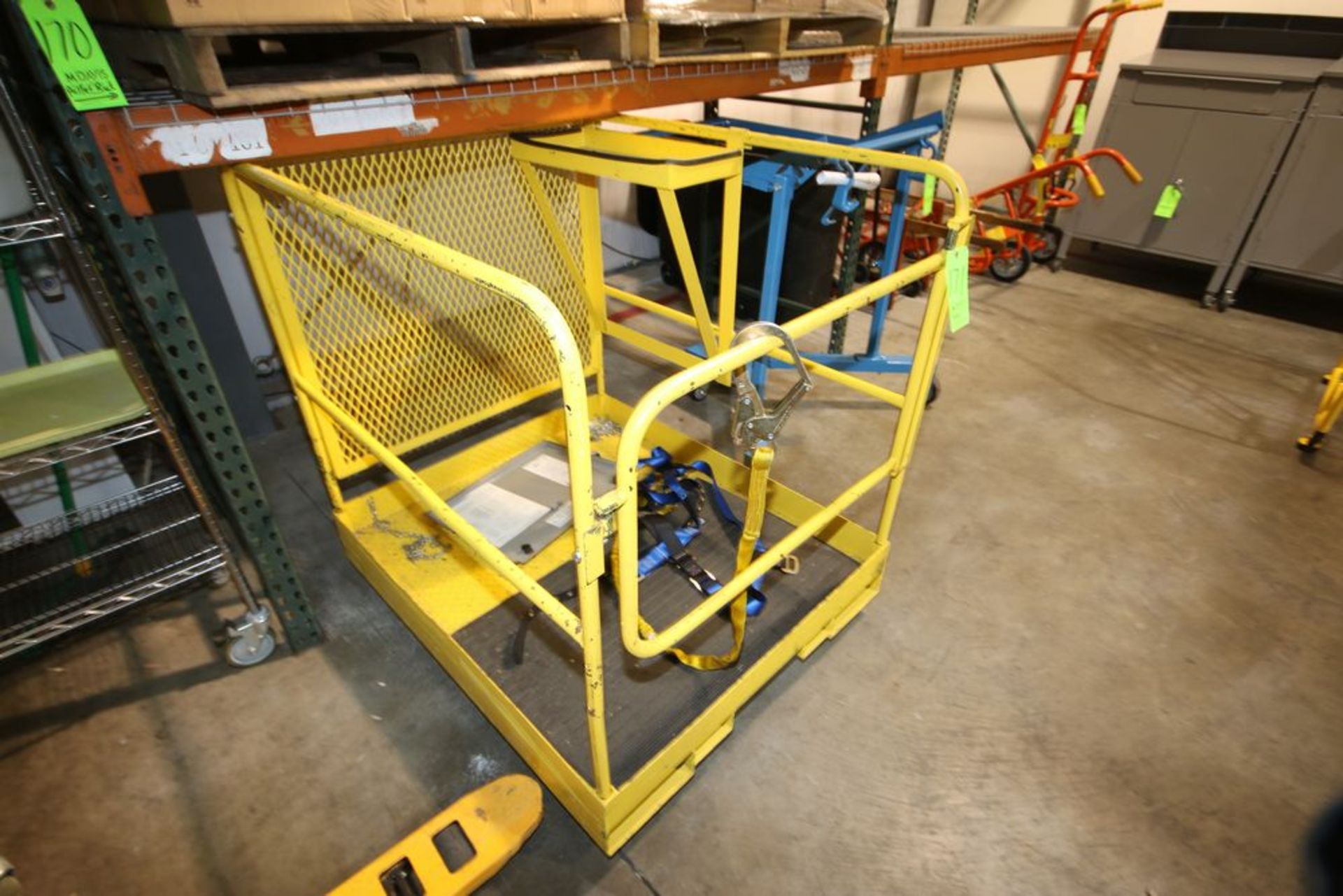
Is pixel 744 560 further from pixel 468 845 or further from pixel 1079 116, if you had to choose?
pixel 1079 116

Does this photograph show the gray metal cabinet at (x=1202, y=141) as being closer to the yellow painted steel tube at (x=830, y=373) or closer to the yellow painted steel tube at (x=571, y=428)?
the yellow painted steel tube at (x=830, y=373)

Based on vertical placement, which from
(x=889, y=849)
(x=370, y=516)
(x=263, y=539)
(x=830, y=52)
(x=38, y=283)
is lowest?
(x=889, y=849)

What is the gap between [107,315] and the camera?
149cm

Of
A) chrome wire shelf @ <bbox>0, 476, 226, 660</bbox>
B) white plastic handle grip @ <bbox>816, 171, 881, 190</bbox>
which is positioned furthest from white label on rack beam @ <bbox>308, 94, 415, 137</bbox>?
white plastic handle grip @ <bbox>816, 171, 881, 190</bbox>

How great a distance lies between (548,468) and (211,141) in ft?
4.89

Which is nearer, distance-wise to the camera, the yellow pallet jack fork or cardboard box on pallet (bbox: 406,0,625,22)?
cardboard box on pallet (bbox: 406,0,625,22)

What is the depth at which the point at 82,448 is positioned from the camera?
1.72m

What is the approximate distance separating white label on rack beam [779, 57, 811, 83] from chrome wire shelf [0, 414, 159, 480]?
241 centimetres

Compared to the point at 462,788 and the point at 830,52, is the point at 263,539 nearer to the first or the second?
the point at 462,788

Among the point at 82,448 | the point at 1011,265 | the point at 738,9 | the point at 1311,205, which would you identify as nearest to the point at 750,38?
the point at 738,9

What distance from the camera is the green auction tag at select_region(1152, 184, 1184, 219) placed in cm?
420

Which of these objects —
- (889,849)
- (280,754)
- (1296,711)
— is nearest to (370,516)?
(280,754)

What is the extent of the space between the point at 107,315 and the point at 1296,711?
3337mm

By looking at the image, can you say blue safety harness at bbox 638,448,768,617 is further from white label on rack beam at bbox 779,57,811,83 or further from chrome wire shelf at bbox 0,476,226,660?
white label on rack beam at bbox 779,57,811,83
